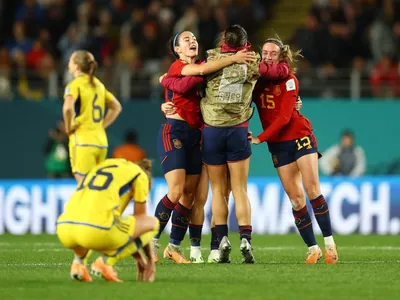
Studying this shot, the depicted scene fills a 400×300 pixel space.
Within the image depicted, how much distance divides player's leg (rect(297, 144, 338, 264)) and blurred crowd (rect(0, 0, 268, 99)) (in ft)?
31.2

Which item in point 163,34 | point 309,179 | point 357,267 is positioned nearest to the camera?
point 357,267

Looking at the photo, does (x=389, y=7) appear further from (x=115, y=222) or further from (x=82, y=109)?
(x=115, y=222)

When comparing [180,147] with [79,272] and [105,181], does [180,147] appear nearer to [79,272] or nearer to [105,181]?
[105,181]

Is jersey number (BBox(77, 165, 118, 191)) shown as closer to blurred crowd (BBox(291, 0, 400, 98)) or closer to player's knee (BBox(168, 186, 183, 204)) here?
player's knee (BBox(168, 186, 183, 204))

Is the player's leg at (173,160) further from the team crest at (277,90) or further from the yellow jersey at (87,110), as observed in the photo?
the team crest at (277,90)

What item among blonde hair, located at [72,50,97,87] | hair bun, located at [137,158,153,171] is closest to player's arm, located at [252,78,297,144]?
blonde hair, located at [72,50,97,87]

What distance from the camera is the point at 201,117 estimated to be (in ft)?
38.1

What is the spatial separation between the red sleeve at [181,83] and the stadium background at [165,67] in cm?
974

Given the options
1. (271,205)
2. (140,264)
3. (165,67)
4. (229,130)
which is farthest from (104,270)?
(165,67)

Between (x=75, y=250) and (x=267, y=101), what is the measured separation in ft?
11.0

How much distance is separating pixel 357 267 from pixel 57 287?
3.33 metres

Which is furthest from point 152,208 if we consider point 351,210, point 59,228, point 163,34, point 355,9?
point 59,228

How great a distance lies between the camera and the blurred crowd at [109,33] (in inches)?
850

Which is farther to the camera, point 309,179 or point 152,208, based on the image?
point 152,208
